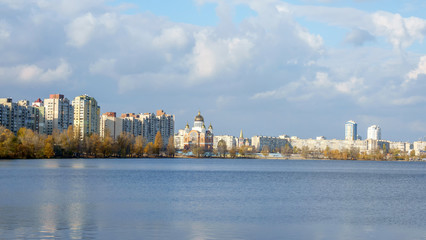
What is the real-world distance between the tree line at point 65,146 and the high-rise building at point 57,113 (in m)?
22.0

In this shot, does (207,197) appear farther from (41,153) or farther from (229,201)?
(41,153)

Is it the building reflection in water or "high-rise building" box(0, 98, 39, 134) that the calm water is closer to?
the building reflection in water

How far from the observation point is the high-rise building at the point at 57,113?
521 ft

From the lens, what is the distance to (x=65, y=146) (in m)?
115

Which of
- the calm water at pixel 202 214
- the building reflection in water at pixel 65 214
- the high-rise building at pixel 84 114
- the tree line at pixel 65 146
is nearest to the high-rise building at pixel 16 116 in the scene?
the high-rise building at pixel 84 114

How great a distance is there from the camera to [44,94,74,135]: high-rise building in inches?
6246

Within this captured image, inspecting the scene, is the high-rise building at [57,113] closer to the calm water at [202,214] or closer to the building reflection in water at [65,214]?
Result: the calm water at [202,214]

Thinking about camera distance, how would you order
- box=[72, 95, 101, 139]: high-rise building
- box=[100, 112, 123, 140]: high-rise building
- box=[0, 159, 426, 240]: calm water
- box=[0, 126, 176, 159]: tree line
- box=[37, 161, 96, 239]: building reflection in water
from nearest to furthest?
1. box=[37, 161, 96, 239]: building reflection in water
2. box=[0, 159, 426, 240]: calm water
3. box=[0, 126, 176, 159]: tree line
4. box=[72, 95, 101, 139]: high-rise building
5. box=[100, 112, 123, 140]: high-rise building

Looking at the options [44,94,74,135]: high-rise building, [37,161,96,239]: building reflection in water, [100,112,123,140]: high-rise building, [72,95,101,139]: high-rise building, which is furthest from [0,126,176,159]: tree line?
[37,161,96,239]: building reflection in water

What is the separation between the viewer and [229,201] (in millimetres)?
32281

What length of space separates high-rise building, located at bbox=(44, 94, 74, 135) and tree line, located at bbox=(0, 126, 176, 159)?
2201 cm

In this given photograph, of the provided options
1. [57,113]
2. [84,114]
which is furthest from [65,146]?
[84,114]

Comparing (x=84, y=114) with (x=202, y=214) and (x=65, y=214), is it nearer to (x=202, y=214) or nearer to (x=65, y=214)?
(x=65, y=214)

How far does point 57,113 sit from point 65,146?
A: 4675cm
